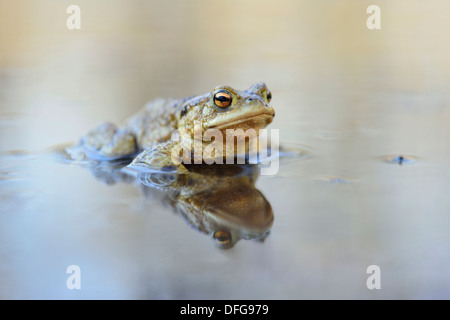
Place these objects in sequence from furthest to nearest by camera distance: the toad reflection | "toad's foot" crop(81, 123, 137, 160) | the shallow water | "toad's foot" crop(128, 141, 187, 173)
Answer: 1. "toad's foot" crop(81, 123, 137, 160)
2. "toad's foot" crop(128, 141, 187, 173)
3. the toad reflection
4. the shallow water

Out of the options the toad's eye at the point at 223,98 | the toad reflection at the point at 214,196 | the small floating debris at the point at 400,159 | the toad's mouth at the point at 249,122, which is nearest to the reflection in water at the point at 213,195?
the toad reflection at the point at 214,196

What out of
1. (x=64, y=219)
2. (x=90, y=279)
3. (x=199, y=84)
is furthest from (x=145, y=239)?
(x=199, y=84)

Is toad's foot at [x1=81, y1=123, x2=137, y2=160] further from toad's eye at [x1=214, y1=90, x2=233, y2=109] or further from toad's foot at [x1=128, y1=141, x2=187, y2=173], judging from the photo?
toad's eye at [x1=214, y1=90, x2=233, y2=109]

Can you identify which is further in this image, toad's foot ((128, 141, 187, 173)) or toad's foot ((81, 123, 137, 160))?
toad's foot ((81, 123, 137, 160))

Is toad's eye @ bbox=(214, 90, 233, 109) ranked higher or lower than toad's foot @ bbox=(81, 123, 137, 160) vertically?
higher

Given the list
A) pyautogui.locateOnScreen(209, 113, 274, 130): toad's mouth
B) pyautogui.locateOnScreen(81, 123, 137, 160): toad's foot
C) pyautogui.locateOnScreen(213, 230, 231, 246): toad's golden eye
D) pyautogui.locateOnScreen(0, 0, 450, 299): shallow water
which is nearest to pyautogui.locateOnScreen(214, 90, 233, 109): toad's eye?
pyautogui.locateOnScreen(209, 113, 274, 130): toad's mouth

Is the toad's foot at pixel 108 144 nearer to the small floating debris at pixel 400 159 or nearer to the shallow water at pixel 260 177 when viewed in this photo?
the shallow water at pixel 260 177

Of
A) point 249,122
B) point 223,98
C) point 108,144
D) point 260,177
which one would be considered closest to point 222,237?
point 260,177
